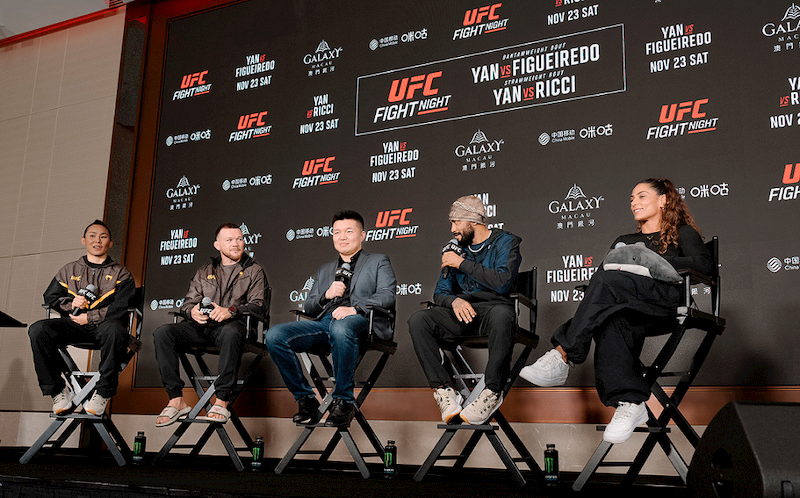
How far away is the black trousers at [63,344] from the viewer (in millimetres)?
3934

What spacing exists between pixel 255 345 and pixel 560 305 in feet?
5.81

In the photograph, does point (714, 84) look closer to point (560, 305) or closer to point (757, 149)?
point (757, 149)

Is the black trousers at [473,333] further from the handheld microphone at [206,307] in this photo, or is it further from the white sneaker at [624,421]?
the handheld microphone at [206,307]

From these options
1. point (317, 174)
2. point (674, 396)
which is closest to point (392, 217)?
point (317, 174)

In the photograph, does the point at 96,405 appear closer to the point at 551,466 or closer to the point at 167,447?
the point at 167,447

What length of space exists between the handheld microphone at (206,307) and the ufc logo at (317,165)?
1.36 metres

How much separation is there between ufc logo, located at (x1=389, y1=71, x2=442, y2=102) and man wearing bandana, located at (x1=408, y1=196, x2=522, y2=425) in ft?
4.07

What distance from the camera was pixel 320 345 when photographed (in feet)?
11.9

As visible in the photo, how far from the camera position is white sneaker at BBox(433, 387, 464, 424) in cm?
306

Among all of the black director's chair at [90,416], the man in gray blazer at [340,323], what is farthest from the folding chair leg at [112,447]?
the man in gray blazer at [340,323]

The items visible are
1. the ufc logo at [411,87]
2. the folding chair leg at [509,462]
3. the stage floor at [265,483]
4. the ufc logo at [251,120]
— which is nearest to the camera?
the stage floor at [265,483]

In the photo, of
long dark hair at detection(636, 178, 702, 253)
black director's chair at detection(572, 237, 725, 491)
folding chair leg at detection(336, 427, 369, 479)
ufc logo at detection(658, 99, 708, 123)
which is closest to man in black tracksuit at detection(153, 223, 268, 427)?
folding chair leg at detection(336, 427, 369, 479)

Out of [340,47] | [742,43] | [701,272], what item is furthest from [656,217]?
[340,47]

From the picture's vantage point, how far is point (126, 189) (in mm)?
5539
